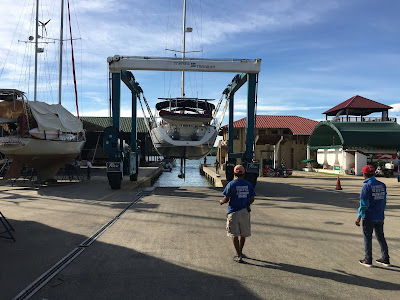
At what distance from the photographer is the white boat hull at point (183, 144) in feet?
54.1

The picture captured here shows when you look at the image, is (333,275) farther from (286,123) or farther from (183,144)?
(286,123)

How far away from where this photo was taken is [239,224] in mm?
5012

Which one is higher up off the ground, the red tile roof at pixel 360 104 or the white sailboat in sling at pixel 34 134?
the red tile roof at pixel 360 104

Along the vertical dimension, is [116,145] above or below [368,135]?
below

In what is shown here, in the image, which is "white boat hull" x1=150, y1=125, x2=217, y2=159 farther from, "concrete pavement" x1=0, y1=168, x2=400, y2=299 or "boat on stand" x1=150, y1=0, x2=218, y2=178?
"concrete pavement" x1=0, y1=168, x2=400, y2=299

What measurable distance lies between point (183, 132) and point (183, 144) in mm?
873

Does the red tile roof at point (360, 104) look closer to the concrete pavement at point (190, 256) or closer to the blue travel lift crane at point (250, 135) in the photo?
the blue travel lift crane at point (250, 135)

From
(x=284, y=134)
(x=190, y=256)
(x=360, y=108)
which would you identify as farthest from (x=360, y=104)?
(x=190, y=256)

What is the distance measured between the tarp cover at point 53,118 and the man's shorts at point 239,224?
14.9m

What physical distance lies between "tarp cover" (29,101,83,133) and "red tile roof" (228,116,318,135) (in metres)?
23.6

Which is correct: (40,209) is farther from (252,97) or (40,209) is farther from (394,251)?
(252,97)

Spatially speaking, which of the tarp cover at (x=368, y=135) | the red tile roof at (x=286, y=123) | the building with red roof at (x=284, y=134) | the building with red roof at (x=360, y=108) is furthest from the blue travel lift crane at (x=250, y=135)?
the building with red roof at (x=360, y=108)

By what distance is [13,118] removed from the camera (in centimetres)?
1758

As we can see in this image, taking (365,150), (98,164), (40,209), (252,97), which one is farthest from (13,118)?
(365,150)
